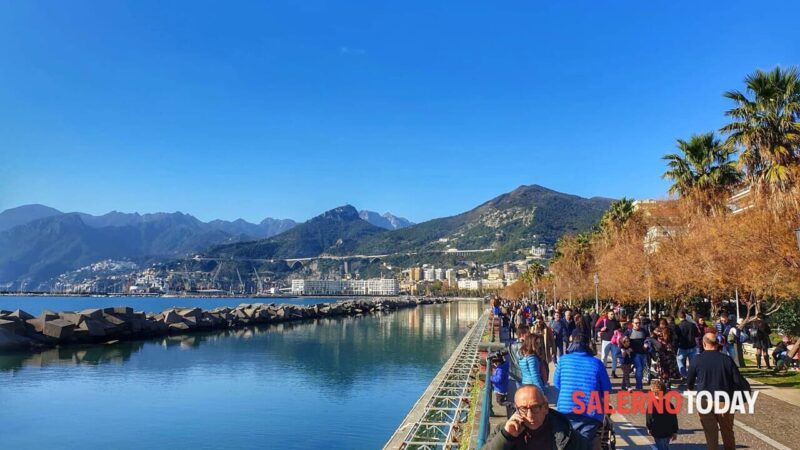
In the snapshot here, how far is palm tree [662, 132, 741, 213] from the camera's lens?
2567 cm

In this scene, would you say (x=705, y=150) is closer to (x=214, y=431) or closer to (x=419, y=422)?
(x=419, y=422)

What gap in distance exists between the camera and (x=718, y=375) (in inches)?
250

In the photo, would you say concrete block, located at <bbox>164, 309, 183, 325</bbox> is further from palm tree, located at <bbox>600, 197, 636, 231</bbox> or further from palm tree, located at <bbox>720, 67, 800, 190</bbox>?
palm tree, located at <bbox>720, 67, 800, 190</bbox>

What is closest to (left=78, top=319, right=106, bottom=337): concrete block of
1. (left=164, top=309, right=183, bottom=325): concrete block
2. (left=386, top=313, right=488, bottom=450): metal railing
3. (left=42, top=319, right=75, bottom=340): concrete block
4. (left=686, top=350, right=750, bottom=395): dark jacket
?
(left=42, top=319, right=75, bottom=340): concrete block

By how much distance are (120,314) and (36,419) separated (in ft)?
85.1

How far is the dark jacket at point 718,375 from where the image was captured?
6.34m

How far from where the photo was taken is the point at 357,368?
1006 inches

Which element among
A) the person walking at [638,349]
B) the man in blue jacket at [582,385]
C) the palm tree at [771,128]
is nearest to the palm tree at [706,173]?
the palm tree at [771,128]

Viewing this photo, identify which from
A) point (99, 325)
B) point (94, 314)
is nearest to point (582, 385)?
point (99, 325)

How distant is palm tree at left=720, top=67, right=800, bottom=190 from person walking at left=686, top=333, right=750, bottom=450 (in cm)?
1072

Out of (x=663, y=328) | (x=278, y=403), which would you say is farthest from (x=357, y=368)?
(x=663, y=328)

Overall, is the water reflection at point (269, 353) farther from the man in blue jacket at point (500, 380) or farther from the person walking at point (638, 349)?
the man in blue jacket at point (500, 380)

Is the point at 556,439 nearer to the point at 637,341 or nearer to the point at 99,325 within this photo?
the point at 637,341

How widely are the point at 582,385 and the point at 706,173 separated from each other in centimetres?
2479
